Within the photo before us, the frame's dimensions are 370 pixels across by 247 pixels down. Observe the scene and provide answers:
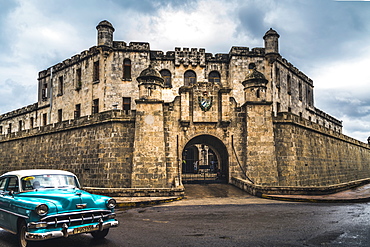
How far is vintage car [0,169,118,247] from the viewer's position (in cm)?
555

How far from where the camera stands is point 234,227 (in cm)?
798

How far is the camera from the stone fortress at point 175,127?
1780cm

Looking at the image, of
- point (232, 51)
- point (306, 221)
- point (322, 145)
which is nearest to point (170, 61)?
point (232, 51)

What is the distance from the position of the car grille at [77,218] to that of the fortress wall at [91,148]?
37.6 ft

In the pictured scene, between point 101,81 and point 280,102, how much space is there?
55.1 ft

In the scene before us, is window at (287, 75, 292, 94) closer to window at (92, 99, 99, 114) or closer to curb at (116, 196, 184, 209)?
window at (92, 99, 99, 114)

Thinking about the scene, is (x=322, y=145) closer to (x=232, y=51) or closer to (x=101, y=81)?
(x=232, y=51)

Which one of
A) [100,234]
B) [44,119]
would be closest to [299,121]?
[100,234]

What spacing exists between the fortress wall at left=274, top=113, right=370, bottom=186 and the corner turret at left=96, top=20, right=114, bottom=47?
52.2 ft

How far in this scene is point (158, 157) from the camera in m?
17.3

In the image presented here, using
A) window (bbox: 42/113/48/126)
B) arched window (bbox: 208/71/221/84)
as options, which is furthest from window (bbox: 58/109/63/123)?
arched window (bbox: 208/71/221/84)

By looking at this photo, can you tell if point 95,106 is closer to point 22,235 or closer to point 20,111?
point 20,111

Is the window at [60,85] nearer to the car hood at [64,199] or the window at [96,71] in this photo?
the window at [96,71]

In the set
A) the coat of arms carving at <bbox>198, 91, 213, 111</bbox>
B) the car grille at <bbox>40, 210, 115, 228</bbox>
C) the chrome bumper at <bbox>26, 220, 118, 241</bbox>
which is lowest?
the chrome bumper at <bbox>26, 220, 118, 241</bbox>
